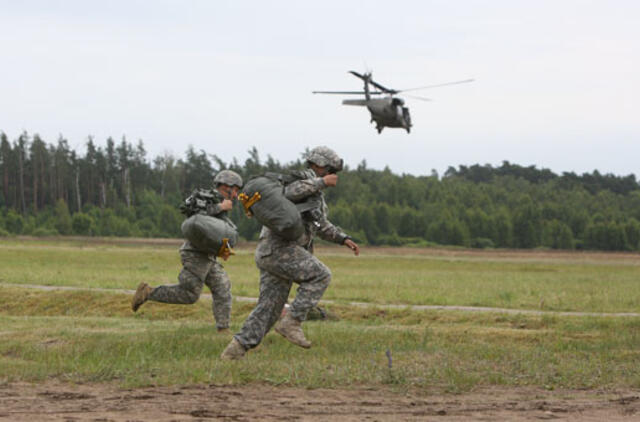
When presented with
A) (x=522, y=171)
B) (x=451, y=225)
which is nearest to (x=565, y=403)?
(x=451, y=225)

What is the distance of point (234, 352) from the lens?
10289 millimetres

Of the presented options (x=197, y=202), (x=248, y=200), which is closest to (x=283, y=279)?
(x=248, y=200)

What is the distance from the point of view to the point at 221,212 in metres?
12.9

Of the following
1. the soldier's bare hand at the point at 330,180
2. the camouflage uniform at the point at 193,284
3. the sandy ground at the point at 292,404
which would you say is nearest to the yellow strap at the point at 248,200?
the soldier's bare hand at the point at 330,180

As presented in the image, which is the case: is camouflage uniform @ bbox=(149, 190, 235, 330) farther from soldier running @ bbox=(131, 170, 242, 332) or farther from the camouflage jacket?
the camouflage jacket

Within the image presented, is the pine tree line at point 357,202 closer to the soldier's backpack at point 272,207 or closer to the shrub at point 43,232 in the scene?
the shrub at point 43,232

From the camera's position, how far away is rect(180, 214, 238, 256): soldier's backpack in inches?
489

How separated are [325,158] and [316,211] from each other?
Result: 0.63 m

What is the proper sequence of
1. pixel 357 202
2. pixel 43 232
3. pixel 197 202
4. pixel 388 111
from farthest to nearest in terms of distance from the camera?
pixel 357 202 < pixel 43 232 < pixel 388 111 < pixel 197 202

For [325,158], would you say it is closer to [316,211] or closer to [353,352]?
[316,211]

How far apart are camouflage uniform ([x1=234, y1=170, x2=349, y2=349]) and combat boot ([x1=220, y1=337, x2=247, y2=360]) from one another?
0.05 m

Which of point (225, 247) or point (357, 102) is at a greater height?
point (357, 102)

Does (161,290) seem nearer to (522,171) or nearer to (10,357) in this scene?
(10,357)

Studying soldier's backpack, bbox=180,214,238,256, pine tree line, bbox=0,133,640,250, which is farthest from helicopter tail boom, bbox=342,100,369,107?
pine tree line, bbox=0,133,640,250
